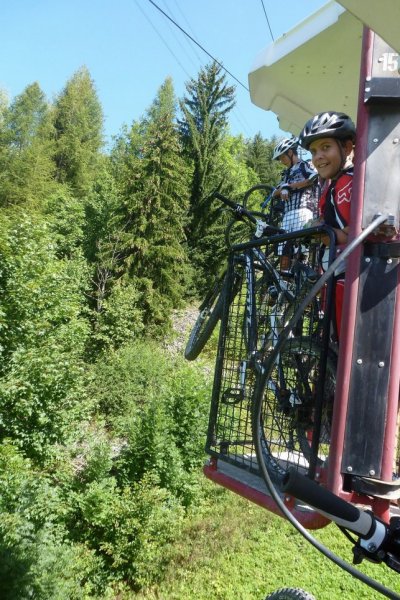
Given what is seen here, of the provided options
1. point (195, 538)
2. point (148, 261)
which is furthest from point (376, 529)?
point (148, 261)

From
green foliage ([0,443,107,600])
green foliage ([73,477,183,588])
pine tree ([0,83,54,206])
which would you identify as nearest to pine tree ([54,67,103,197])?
pine tree ([0,83,54,206])

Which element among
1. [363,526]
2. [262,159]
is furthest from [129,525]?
[262,159]

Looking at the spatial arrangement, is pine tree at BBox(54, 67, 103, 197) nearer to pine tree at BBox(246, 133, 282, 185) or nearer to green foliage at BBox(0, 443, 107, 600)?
pine tree at BBox(246, 133, 282, 185)

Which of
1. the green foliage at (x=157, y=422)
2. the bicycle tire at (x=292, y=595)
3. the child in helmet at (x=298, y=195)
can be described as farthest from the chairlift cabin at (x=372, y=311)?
the green foliage at (x=157, y=422)

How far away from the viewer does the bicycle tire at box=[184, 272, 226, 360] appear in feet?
11.9

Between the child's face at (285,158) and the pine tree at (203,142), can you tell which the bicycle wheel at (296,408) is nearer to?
the child's face at (285,158)

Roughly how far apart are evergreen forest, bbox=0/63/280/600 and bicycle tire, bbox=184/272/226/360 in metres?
1.37

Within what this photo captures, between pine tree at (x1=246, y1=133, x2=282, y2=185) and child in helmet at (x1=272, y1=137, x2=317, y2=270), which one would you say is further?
pine tree at (x1=246, y1=133, x2=282, y2=185)

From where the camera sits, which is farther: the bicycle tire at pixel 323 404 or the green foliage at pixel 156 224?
the green foliage at pixel 156 224

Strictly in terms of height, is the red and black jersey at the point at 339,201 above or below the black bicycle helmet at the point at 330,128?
below

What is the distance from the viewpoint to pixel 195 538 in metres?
11.2

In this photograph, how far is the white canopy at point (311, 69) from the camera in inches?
106

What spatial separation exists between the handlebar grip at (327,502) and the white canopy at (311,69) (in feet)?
6.33

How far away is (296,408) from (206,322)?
1506 mm
